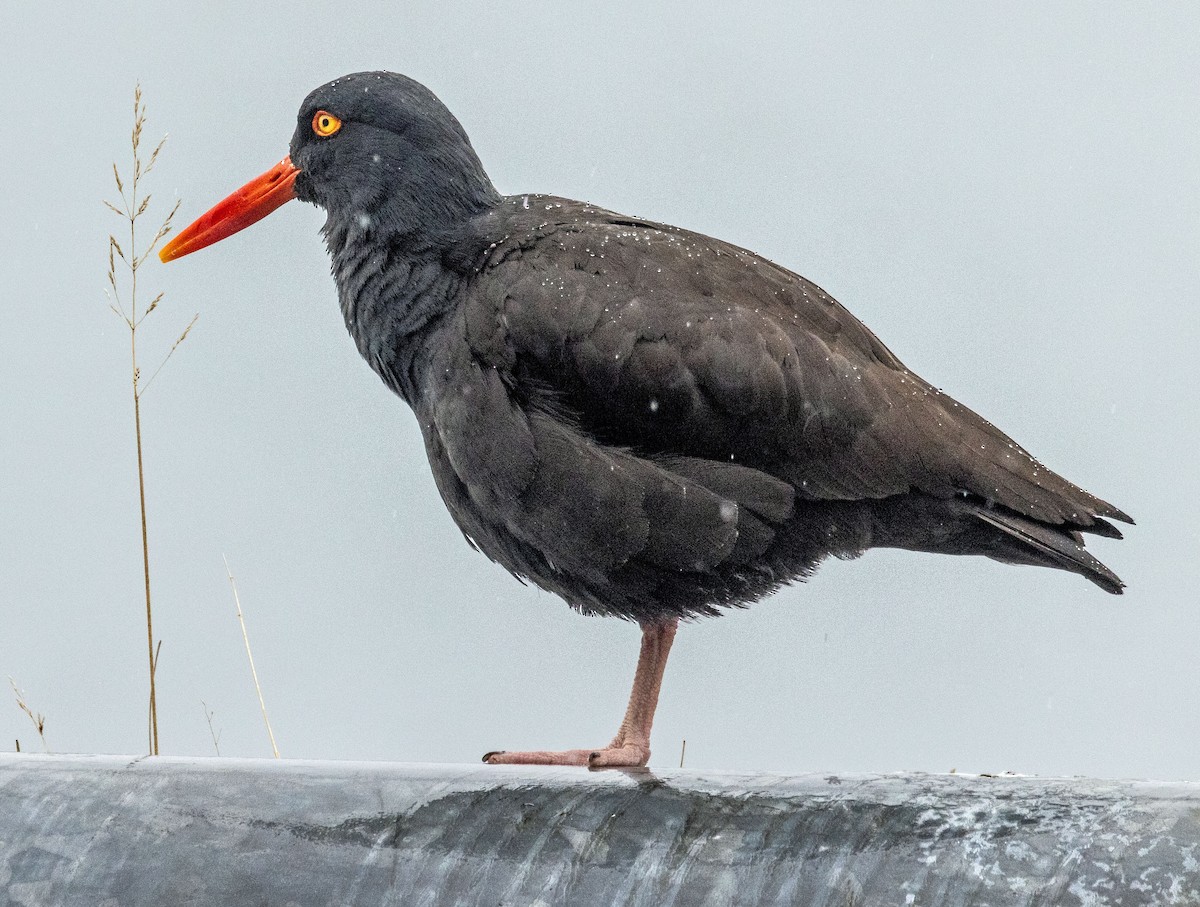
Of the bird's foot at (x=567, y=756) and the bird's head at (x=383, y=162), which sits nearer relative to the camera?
the bird's foot at (x=567, y=756)

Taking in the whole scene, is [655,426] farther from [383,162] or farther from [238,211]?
[238,211]

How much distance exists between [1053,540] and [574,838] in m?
1.54

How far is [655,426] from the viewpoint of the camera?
2.96 meters

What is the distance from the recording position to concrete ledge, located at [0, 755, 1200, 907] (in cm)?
186

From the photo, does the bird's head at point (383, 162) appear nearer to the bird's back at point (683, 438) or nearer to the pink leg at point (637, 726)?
the bird's back at point (683, 438)

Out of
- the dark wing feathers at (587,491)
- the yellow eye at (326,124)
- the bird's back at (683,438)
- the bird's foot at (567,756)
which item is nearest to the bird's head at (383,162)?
the yellow eye at (326,124)

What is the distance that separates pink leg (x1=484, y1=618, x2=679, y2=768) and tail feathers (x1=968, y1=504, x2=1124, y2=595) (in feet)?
2.60

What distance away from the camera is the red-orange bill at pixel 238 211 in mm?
3777

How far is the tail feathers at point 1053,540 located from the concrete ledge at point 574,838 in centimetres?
104

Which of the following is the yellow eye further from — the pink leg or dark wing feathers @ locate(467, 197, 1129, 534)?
the pink leg

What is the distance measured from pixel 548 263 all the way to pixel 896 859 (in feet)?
5.23

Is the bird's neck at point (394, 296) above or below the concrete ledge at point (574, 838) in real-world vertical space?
above

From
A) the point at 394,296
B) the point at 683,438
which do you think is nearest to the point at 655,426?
the point at 683,438

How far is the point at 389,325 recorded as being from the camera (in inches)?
128
